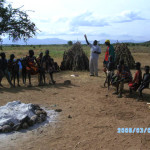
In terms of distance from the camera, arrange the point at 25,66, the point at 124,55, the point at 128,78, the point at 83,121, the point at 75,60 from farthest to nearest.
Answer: the point at 124,55 < the point at 75,60 < the point at 25,66 < the point at 128,78 < the point at 83,121

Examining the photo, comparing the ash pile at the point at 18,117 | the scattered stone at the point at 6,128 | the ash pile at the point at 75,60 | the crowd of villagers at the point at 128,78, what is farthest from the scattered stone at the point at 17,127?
the ash pile at the point at 75,60

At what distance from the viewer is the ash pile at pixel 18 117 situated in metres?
4.17

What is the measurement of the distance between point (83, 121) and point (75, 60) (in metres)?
8.00

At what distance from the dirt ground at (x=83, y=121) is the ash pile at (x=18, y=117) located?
0.69 feet

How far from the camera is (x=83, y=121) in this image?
4602 millimetres

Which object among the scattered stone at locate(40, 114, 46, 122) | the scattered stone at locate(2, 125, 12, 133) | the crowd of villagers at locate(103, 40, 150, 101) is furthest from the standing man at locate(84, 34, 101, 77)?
the scattered stone at locate(2, 125, 12, 133)

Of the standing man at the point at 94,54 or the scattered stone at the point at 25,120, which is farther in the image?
the standing man at the point at 94,54

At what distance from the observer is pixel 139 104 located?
230 inches

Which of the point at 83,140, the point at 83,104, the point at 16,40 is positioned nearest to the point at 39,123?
the point at 83,140

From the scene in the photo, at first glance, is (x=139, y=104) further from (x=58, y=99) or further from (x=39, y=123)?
(x=39, y=123)

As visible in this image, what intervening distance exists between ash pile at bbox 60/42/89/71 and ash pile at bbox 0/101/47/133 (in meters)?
7.59

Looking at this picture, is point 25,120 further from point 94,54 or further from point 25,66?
point 94,54

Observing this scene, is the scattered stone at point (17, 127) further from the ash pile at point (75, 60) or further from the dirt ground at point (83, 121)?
the ash pile at point (75, 60)

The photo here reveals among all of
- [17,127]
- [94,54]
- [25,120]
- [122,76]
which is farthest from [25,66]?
[17,127]
